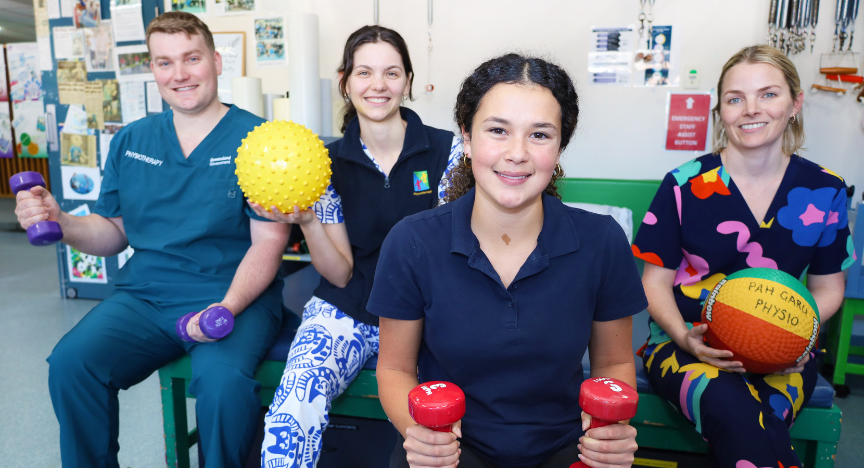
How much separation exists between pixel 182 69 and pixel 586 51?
201cm

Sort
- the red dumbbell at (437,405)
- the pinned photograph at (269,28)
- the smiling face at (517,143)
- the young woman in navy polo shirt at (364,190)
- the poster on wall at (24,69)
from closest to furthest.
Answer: the red dumbbell at (437,405) < the smiling face at (517,143) < the young woman in navy polo shirt at (364,190) < the pinned photograph at (269,28) < the poster on wall at (24,69)

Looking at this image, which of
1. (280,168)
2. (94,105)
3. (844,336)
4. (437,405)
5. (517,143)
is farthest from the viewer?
(94,105)

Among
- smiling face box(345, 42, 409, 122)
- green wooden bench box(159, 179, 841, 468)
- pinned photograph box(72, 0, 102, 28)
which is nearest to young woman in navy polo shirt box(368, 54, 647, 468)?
green wooden bench box(159, 179, 841, 468)

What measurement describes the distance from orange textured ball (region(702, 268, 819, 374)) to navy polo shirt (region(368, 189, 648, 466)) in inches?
13.4

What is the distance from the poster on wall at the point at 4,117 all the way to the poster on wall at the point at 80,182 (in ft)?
18.0

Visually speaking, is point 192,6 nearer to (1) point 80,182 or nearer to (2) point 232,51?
(2) point 232,51

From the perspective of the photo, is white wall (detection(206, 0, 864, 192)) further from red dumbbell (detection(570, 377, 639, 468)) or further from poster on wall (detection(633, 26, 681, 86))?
red dumbbell (detection(570, 377, 639, 468))

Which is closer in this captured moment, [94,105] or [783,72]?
[783,72]

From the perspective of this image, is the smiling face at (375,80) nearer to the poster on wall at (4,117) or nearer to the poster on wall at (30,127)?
the poster on wall at (30,127)

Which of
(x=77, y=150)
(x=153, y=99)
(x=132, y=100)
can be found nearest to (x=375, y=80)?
(x=153, y=99)

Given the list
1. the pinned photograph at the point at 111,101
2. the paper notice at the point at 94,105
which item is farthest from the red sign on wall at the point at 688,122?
the paper notice at the point at 94,105

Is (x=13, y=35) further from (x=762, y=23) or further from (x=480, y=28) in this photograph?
(x=762, y=23)

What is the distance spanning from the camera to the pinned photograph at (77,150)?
372 cm

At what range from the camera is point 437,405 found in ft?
2.68
